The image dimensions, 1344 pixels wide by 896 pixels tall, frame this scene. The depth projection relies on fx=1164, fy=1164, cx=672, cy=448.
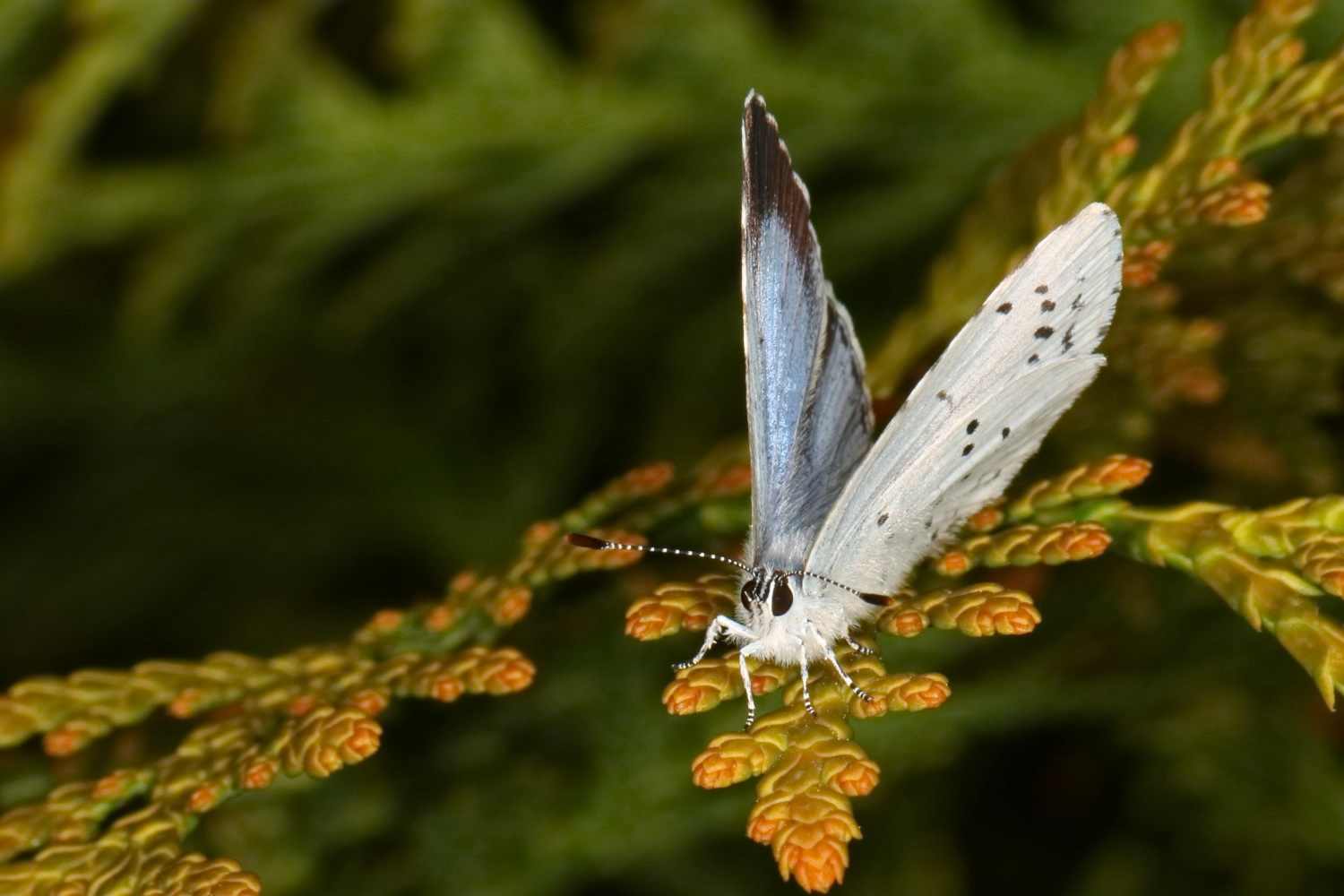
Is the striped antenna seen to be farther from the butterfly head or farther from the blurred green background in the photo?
the blurred green background

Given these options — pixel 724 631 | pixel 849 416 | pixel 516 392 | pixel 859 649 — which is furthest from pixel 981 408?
pixel 516 392

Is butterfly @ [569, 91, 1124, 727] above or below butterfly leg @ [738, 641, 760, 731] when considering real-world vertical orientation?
above

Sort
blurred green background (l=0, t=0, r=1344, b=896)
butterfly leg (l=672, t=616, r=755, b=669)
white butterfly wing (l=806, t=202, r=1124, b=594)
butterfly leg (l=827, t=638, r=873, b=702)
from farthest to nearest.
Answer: blurred green background (l=0, t=0, r=1344, b=896), butterfly leg (l=672, t=616, r=755, b=669), white butterfly wing (l=806, t=202, r=1124, b=594), butterfly leg (l=827, t=638, r=873, b=702)

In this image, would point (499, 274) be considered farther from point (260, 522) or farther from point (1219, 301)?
point (1219, 301)

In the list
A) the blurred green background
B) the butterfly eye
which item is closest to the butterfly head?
the butterfly eye

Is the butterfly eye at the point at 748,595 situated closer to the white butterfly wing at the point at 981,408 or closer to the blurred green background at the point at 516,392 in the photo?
the white butterfly wing at the point at 981,408

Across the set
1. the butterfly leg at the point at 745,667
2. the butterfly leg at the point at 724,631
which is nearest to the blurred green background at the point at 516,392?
the butterfly leg at the point at 724,631
